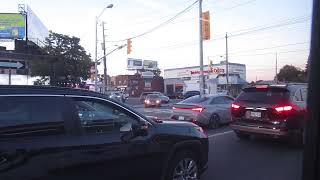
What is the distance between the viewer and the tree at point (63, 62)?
156 ft

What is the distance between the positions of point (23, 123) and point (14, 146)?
0.29m

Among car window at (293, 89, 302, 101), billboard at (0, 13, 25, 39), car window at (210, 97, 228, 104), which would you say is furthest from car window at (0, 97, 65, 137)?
billboard at (0, 13, 25, 39)

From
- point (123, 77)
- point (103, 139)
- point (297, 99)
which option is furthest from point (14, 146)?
point (123, 77)

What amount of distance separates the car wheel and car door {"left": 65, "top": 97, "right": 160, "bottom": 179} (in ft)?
34.9

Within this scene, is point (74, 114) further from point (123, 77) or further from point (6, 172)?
point (123, 77)

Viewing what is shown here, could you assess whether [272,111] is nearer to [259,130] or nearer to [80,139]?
[259,130]

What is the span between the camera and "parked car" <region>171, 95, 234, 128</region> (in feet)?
53.6

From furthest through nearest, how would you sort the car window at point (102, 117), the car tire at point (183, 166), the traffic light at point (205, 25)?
1. the traffic light at point (205, 25)
2. the car tire at point (183, 166)
3. the car window at point (102, 117)

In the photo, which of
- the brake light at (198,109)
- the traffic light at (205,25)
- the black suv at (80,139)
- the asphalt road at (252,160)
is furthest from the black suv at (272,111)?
the traffic light at (205,25)

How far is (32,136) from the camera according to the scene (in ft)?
15.7

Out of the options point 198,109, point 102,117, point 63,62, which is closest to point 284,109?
point 198,109

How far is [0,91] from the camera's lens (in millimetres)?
4625

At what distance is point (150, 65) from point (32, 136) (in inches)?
4899

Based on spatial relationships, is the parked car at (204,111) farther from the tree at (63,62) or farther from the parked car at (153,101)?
the tree at (63,62)
